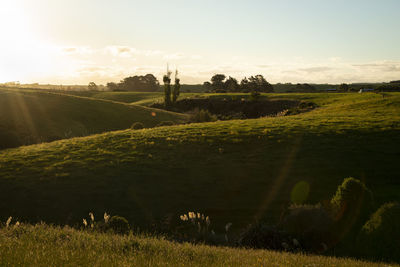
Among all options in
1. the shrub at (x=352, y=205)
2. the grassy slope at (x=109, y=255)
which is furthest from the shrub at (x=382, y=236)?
the grassy slope at (x=109, y=255)

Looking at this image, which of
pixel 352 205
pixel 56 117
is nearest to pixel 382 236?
pixel 352 205

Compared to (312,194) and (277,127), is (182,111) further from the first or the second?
(312,194)

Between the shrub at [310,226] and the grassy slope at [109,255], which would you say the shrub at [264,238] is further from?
the grassy slope at [109,255]

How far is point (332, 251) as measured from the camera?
13.4 meters

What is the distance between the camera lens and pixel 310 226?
14.1 meters

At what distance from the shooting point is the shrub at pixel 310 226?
13.9 meters

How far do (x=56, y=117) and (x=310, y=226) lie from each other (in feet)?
174

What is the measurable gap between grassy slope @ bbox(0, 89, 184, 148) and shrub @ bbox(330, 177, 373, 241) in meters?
35.6

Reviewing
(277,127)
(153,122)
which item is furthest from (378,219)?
(153,122)

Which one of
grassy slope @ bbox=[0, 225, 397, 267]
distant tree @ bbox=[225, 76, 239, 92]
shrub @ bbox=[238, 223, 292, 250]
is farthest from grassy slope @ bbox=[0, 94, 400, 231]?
distant tree @ bbox=[225, 76, 239, 92]

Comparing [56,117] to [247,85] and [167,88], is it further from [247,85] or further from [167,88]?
[247,85]

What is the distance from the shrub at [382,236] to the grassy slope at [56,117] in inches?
1461

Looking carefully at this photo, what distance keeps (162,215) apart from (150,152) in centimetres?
1072

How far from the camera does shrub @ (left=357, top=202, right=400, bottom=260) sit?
12570 mm
